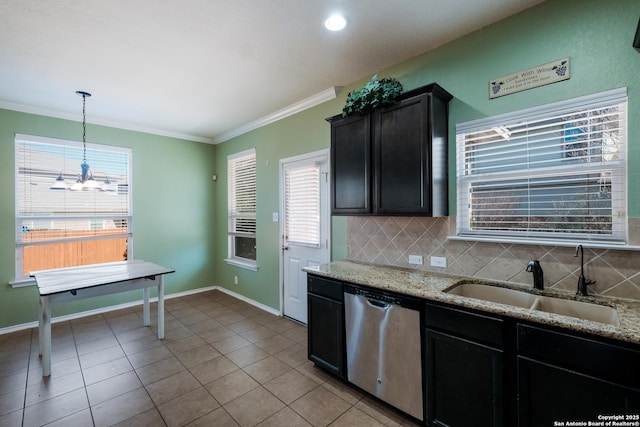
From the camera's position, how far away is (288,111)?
12.7 feet

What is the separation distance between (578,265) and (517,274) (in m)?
0.34

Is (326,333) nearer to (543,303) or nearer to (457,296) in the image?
(457,296)

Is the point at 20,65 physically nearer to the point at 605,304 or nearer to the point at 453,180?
the point at 453,180

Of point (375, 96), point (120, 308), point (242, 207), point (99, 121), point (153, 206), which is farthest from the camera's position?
point (242, 207)

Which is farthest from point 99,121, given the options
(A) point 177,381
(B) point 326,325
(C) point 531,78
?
(C) point 531,78

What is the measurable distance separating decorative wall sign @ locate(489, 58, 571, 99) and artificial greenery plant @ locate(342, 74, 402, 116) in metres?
0.72

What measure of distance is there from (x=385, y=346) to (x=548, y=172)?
1.66 metres

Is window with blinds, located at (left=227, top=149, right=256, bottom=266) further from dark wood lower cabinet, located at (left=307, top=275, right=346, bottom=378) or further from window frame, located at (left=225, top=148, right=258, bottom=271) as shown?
dark wood lower cabinet, located at (left=307, top=275, right=346, bottom=378)

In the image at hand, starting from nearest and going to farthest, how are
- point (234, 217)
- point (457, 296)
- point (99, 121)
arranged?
1. point (457, 296)
2. point (99, 121)
3. point (234, 217)

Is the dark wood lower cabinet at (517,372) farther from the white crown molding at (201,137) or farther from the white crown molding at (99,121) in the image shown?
the white crown molding at (99,121)

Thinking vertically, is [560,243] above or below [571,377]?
above

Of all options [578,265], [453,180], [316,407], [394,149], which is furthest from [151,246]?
[578,265]

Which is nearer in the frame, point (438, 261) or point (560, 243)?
point (560, 243)

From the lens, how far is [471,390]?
5.50ft
